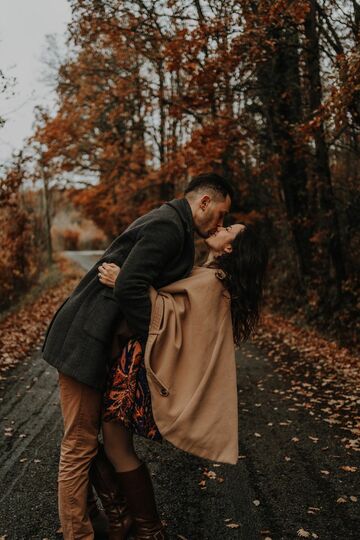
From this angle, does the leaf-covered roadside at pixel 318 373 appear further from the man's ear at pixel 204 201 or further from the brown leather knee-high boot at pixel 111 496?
the man's ear at pixel 204 201

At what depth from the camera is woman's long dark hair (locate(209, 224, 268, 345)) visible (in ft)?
9.93

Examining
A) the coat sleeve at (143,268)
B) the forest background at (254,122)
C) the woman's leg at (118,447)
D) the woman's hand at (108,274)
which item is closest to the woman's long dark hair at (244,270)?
the coat sleeve at (143,268)

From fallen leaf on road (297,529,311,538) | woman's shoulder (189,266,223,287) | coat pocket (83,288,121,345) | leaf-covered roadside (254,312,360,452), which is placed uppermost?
woman's shoulder (189,266,223,287)

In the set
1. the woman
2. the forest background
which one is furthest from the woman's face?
the forest background

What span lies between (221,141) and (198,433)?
32.6ft

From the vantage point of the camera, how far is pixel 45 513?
3781 millimetres

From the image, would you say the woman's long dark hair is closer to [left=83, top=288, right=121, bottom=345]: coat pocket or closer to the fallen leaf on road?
[left=83, top=288, right=121, bottom=345]: coat pocket

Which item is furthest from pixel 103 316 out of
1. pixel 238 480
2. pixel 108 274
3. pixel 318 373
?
pixel 318 373

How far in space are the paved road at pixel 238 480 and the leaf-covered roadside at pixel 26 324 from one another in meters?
2.70

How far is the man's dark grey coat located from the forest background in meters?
5.31

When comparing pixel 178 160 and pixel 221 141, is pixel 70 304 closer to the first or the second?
pixel 221 141

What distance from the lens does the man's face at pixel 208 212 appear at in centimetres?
318

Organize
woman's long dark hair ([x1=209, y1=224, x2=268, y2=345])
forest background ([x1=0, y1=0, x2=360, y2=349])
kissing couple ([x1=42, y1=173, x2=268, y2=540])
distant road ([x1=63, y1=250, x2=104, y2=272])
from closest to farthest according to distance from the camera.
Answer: kissing couple ([x1=42, y1=173, x2=268, y2=540]), woman's long dark hair ([x1=209, y1=224, x2=268, y2=345]), forest background ([x1=0, y1=0, x2=360, y2=349]), distant road ([x1=63, y1=250, x2=104, y2=272])

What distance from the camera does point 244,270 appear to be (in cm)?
302
